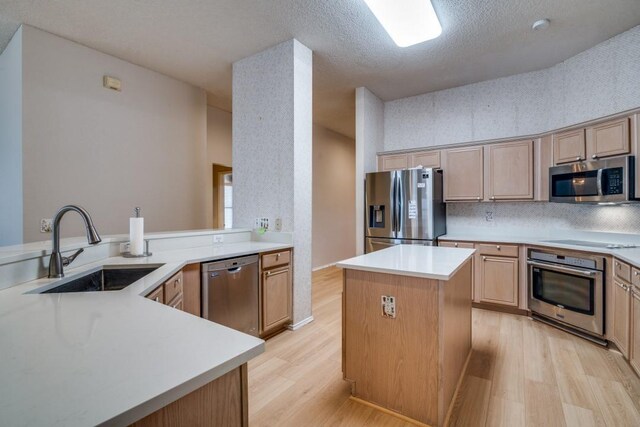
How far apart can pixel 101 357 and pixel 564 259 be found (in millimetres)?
3639

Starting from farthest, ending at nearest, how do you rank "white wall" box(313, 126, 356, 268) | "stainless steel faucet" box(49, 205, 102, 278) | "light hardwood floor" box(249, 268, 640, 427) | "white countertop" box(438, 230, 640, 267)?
"white wall" box(313, 126, 356, 268), "white countertop" box(438, 230, 640, 267), "light hardwood floor" box(249, 268, 640, 427), "stainless steel faucet" box(49, 205, 102, 278)

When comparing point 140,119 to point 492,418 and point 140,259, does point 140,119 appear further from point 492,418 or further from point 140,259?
point 492,418

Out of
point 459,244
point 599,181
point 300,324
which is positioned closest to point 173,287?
point 300,324

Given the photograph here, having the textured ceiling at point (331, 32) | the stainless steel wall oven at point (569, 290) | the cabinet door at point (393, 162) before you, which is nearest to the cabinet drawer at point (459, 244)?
the stainless steel wall oven at point (569, 290)

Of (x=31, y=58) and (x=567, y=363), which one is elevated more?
(x=31, y=58)

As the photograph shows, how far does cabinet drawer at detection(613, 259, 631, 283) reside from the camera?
225cm

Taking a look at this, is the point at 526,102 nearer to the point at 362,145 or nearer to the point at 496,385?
the point at 362,145

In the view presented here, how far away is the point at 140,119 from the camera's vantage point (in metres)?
3.50

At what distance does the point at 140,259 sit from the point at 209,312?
0.63 metres

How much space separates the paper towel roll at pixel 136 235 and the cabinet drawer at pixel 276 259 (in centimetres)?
98

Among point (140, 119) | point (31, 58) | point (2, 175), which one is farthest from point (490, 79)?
point (2, 175)

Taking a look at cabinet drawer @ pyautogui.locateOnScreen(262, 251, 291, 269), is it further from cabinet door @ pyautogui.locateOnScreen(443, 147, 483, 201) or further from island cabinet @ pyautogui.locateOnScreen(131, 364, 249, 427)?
cabinet door @ pyautogui.locateOnScreen(443, 147, 483, 201)

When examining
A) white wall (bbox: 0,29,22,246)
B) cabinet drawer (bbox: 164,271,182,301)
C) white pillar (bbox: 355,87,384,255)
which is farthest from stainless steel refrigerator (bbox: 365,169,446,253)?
white wall (bbox: 0,29,22,246)

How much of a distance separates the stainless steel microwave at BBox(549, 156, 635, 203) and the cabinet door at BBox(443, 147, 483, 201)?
746mm
